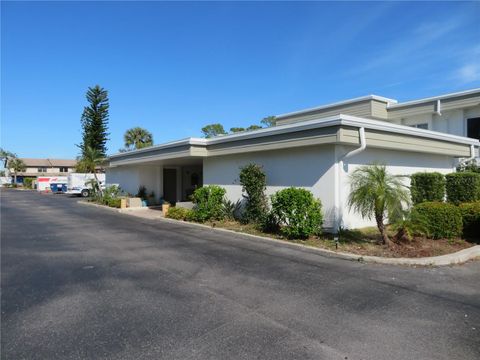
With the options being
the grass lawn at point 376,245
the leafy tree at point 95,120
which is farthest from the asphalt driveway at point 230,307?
the leafy tree at point 95,120

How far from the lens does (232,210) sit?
13.4m

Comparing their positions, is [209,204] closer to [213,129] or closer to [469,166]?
[469,166]

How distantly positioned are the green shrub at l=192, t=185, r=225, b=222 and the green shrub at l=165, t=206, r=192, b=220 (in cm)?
72

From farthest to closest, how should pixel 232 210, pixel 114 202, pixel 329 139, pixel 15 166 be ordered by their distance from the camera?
pixel 15 166 < pixel 114 202 < pixel 232 210 < pixel 329 139

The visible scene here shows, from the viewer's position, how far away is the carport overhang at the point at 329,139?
927cm

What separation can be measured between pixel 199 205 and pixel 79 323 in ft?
30.0

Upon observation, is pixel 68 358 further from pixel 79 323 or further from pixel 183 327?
pixel 183 327

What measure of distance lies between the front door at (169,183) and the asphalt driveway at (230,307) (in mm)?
14334

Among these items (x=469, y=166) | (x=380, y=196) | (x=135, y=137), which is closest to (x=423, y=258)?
(x=380, y=196)

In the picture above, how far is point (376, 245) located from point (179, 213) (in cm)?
855

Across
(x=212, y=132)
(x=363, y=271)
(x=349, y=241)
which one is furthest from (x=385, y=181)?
(x=212, y=132)

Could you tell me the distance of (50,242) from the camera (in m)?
10.1

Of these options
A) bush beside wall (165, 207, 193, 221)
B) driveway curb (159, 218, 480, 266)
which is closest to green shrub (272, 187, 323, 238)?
driveway curb (159, 218, 480, 266)

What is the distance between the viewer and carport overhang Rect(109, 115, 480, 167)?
30.4 feet
